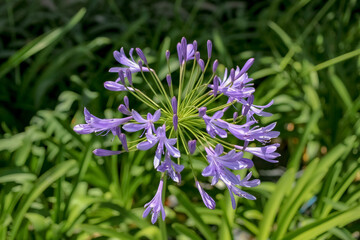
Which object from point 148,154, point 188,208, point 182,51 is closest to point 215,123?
point 182,51

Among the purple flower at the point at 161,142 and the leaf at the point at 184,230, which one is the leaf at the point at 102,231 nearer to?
the leaf at the point at 184,230

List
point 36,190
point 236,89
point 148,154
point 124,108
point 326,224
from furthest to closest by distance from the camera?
point 148,154, point 36,190, point 326,224, point 236,89, point 124,108

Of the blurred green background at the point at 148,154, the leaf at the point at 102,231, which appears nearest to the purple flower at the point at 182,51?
the blurred green background at the point at 148,154

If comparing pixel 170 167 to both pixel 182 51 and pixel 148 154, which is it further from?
pixel 148 154

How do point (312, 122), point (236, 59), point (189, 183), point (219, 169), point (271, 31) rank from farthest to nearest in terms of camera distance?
1. point (271, 31)
2. point (236, 59)
3. point (189, 183)
4. point (312, 122)
5. point (219, 169)

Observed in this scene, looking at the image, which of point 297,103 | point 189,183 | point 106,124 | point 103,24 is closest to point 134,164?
point 189,183

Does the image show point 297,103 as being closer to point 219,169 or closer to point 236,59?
point 236,59
